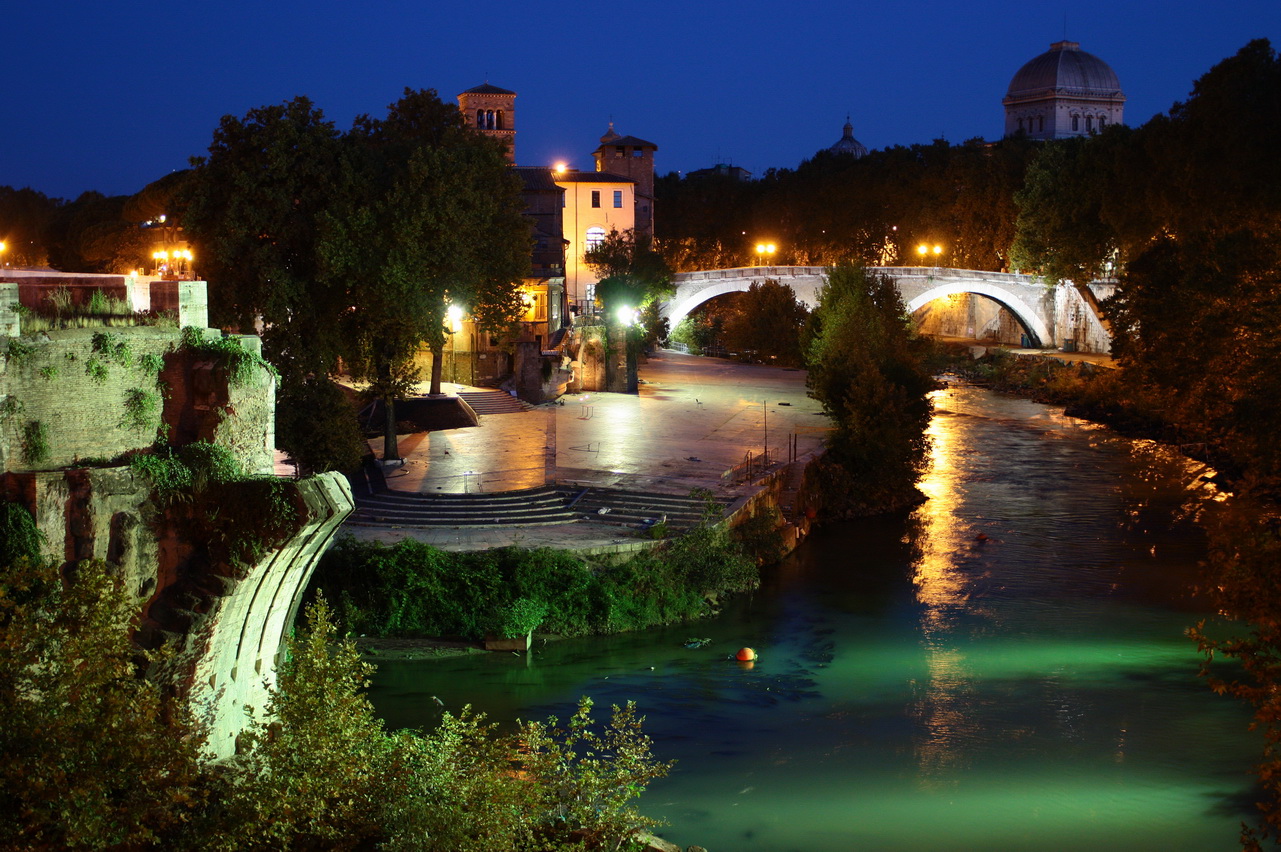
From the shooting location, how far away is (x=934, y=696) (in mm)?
16016

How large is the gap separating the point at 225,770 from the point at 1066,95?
271ft

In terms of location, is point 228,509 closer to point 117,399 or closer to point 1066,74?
point 117,399

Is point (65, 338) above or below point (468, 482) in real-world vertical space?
above

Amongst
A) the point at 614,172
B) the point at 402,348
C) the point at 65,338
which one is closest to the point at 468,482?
the point at 402,348

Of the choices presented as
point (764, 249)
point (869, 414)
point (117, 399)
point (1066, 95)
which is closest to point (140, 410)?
point (117, 399)

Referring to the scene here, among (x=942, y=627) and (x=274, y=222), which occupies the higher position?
(x=274, y=222)

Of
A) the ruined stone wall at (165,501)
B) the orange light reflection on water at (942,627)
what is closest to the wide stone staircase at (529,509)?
the orange light reflection on water at (942,627)

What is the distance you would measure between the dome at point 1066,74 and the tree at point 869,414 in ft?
192

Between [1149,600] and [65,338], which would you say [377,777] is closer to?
[65,338]

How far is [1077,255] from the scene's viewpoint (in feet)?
149

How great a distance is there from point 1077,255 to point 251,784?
137ft

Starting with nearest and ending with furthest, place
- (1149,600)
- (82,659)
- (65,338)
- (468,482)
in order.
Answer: (82,659) → (65,338) → (1149,600) → (468,482)

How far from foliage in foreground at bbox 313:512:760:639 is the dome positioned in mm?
73046

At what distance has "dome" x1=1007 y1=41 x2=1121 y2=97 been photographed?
82812 mm
